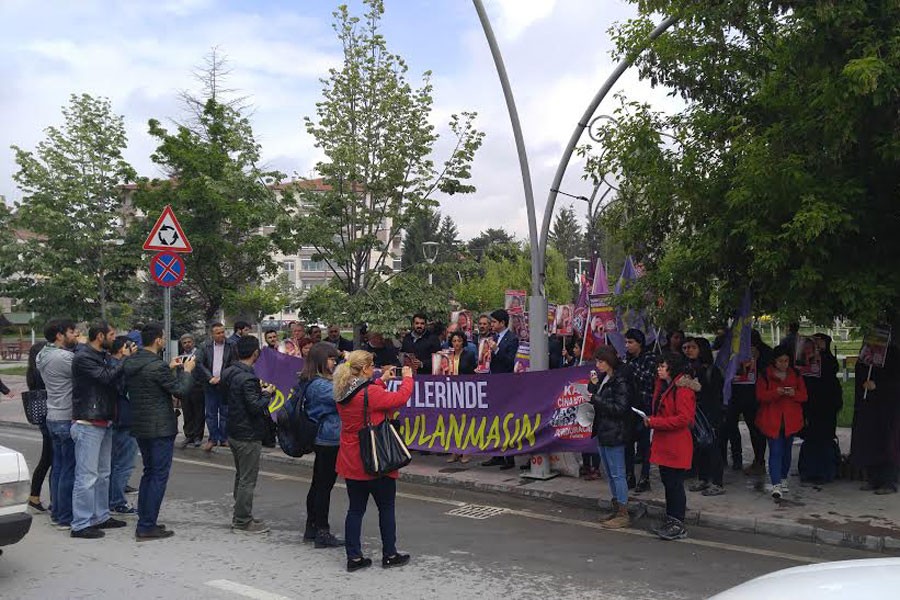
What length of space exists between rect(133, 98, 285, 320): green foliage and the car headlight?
13335mm

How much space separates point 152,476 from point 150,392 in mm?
758

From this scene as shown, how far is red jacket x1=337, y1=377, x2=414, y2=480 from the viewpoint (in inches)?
241

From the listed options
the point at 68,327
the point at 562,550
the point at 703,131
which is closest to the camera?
the point at 562,550

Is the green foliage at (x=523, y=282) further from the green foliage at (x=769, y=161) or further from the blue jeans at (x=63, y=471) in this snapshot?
the blue jeans at (x=63, y=471)

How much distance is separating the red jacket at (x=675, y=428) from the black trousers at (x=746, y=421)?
10.0ft

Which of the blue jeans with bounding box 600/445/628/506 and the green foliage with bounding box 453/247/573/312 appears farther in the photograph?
the green foliage with bounding box 453/247/573/312

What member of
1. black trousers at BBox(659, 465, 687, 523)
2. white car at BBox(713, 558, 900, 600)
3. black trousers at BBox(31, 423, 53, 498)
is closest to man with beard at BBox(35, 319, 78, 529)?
black trousers at BBox(31, 423, 53, 498)

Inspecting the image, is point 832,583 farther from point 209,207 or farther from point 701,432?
point 209,207

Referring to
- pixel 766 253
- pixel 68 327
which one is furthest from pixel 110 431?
pixel 766 253

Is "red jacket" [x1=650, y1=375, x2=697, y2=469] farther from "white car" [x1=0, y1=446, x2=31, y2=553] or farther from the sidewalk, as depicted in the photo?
"white car" [x1=0, y1=446, x2=31, y2=553]

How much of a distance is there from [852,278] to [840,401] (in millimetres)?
2504

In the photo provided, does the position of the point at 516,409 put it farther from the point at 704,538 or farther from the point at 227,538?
the point at 227,538

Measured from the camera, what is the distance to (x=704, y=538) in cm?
733

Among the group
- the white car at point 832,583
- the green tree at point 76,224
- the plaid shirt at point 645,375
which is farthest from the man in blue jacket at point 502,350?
the green tree at point 76,224
